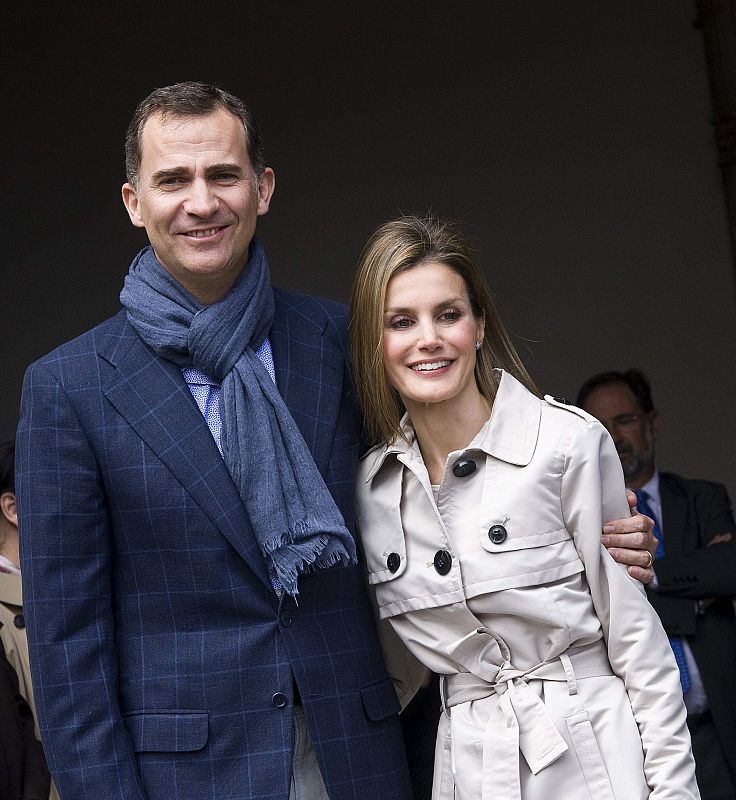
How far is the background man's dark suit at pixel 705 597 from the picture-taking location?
3805 mm

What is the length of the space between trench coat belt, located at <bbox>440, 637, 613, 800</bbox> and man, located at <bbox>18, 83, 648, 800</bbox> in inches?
7.2

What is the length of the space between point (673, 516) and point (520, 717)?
204 cm

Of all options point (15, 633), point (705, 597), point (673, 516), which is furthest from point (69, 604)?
point (673, 516)

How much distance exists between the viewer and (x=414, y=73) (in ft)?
21.1

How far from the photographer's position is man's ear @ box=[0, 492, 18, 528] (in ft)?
12.3

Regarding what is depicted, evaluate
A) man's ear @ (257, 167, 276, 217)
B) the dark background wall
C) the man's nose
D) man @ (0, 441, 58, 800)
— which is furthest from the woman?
the dark background wall

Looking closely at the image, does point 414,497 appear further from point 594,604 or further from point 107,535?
point 107,535

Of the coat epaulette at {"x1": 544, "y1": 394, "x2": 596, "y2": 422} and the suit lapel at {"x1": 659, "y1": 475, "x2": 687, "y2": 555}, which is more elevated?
the coat epaulette at {"x1": 544, "y1": 394, "x2": 596, "y2": 422}

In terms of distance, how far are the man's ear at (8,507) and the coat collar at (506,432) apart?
1683 millimetres

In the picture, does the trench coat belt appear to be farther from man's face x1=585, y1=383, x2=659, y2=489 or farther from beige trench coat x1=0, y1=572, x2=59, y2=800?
man's face x1=585, y1=383, x2=659, y2=489

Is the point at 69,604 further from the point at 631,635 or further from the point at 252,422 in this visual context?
the point at 631,635

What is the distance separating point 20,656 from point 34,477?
1.42m

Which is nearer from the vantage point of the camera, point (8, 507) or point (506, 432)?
point (506, 432)

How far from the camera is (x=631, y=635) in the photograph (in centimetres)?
221
